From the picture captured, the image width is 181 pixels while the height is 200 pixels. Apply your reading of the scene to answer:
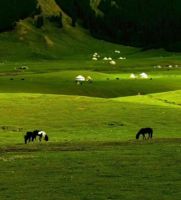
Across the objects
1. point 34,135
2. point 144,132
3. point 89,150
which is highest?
point 144,132

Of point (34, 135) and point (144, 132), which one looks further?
point (144, 132)

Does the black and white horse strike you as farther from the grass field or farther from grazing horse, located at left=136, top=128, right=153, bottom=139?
grazing horse, located at left=136, top=128, right=153, bottom=139

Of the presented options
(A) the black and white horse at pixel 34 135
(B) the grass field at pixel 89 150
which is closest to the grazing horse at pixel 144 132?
(B) the grass field at pixel 89 150

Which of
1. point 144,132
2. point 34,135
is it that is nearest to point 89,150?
point 34,135

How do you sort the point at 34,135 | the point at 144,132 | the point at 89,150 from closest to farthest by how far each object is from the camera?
the point at 89,150 < the point at 34,135 < the point at 144,132

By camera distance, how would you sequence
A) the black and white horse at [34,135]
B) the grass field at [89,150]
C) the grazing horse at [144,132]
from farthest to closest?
the grazing horse at [144,132]
the black and white horse at [34,135]
the grass field at [89,150]

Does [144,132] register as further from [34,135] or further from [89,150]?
[89,150]

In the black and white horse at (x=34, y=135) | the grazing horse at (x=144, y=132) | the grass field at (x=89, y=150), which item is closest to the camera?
the grass field at (x=89, y=150)

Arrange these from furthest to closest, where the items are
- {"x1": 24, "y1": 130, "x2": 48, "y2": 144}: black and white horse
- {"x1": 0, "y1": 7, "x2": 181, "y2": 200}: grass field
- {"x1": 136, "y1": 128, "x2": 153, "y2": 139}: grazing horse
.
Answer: {"x1": 136, "y1": 128, "x2": 153, "y2": 139}: grazing horse < {"x1": 24, "y1": 130, "x2": 48, "y2": 144}: black and white horse < {"x1": 0, "y1": 7, "x2": 181, "y2": 200}: grass field

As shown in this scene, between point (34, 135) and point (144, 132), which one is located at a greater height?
point (144, 132)

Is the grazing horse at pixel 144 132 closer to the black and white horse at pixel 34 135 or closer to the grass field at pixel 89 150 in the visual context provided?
the grass field at pixel 89 150

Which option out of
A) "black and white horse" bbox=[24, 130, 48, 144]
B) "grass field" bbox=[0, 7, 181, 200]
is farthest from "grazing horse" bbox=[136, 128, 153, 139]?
"black and white horse" bbox=[24, 130, 48, 144]

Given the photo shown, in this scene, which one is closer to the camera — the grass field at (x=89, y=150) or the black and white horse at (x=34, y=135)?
the grass field at (x=89, y=150)

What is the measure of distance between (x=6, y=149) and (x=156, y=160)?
45.4 ft
